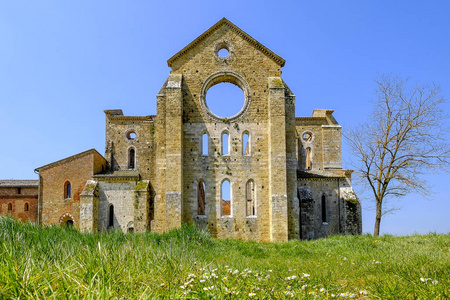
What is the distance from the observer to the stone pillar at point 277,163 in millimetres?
20609

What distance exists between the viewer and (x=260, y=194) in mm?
21453

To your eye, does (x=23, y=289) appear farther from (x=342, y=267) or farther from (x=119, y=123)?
(x=119, y=123)

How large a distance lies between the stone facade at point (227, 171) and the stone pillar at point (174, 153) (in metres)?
0.05

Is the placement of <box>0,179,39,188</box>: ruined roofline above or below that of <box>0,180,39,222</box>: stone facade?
above

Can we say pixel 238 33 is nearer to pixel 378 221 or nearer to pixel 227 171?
pixel 227 171

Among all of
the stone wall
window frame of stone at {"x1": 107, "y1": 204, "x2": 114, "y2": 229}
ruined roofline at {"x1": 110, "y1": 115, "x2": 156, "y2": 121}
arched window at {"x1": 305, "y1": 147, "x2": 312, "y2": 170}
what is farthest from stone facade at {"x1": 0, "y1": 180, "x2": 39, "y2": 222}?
arched window at {"x1": 305, "y1": 147, "x2": 312, "y2": 170}

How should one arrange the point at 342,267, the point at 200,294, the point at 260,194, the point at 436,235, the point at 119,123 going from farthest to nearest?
the point at 119,123 < the point at 260,194 < the point at 436,235 < the point at 342,267 < the point at 200,294

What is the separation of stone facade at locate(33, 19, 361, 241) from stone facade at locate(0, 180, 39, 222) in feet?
31.6

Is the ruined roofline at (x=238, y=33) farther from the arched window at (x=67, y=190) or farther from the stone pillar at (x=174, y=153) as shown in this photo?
the arched window at (x=67, y=190)

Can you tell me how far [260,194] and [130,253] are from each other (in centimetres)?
1456

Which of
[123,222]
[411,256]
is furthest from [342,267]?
[123,222]

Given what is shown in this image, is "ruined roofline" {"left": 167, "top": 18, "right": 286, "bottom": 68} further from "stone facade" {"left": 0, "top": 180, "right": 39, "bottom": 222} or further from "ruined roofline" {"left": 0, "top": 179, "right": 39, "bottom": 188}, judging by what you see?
"stone facade" {"left": 0, "top": 180, "right": 39, "bottom": 222}

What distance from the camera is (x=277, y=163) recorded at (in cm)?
2111

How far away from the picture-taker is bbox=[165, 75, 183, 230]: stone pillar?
20188 mm
